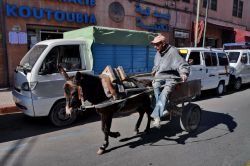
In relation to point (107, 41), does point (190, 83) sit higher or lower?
lower

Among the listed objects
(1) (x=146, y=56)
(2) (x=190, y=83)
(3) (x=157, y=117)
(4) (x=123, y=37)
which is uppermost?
(4) (x=123, y=37)

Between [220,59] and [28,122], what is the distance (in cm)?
763

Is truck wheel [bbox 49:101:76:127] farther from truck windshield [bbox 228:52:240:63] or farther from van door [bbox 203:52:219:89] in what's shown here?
truck windshield [bbox 228:52:240:63]

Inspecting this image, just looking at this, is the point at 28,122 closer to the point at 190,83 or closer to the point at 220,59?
the point at 190,83

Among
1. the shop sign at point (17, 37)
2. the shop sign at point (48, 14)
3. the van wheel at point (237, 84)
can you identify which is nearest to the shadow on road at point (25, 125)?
the shop sign at point (17, 37)

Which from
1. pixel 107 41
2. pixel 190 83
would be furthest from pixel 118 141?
pixel 107 41

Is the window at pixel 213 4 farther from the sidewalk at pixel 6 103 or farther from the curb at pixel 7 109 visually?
the curb at pixel 7 109

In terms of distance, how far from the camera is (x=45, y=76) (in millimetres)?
5621

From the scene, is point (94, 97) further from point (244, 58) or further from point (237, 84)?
point (244, 58)

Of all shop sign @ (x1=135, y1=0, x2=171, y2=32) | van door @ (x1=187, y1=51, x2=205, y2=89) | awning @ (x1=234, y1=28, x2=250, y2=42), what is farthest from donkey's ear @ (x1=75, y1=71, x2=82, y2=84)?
awning @ (x1=234, y1=28, x2=250, y2=42)

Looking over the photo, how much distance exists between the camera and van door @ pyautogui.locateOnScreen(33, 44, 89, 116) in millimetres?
5578

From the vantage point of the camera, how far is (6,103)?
783cm

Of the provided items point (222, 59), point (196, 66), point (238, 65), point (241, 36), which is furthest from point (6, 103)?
point (241, 36)

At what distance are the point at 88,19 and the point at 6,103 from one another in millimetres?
6765
